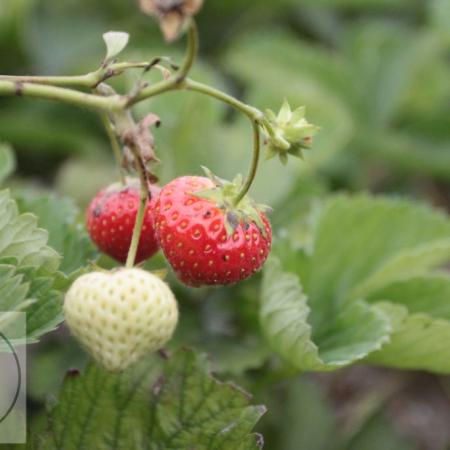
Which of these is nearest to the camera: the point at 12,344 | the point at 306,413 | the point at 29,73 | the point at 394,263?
the point at 12,344

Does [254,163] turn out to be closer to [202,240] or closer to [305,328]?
[202,240]

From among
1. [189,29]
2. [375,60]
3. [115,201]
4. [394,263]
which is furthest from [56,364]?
[375,60]

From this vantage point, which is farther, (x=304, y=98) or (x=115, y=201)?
(x=304, y=98)

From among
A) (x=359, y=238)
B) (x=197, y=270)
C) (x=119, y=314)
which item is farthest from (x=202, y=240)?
(x=359, y=238)

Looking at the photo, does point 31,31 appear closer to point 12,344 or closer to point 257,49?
point 257,49

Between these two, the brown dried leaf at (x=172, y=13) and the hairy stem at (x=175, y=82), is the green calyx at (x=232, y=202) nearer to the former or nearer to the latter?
the hairy stem at (x=175, y=82)

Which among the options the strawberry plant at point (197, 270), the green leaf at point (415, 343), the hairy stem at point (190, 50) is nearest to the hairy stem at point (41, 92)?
the strawberry plant at point (197, 270)
